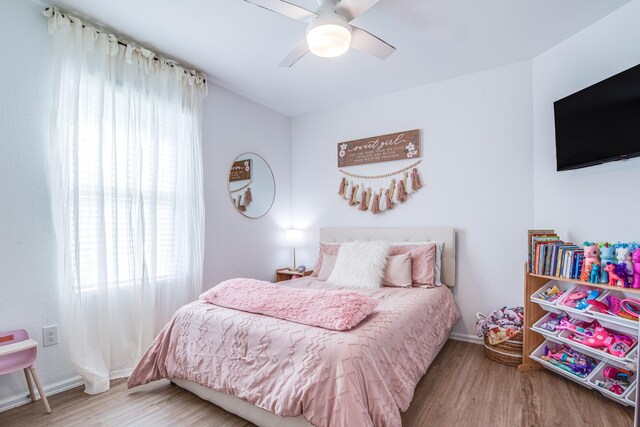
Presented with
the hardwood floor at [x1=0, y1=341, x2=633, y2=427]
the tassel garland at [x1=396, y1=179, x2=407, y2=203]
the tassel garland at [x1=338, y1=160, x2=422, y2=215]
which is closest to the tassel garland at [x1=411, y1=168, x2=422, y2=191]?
the tassel garland at [x1=338, y1=160, x2=422, y2=215]

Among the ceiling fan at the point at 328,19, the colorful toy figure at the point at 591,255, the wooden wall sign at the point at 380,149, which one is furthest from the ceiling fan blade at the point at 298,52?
the colorful toy figure at the point at 591,255

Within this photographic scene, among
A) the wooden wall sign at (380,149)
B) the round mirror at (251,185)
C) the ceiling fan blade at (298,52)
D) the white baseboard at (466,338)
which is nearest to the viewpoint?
the ceiling fan blade at (298,52)

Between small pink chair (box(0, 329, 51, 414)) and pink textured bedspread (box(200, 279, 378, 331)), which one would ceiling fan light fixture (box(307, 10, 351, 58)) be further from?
small pink chair (box(0, 329, 51, 414))

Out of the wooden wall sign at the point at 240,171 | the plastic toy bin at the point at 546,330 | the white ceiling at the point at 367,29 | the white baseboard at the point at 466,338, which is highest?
the white ceiling at the point at 367,29

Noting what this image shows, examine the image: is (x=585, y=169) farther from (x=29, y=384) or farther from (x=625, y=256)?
(x=29, y=384)

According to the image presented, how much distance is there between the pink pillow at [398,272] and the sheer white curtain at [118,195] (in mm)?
1753

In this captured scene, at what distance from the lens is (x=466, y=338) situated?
2.95m

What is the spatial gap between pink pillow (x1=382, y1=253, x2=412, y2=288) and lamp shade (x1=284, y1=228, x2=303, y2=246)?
154 cm

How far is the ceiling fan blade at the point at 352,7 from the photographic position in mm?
1664

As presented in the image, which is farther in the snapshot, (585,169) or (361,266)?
(361,266)

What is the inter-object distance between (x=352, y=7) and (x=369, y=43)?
1.00 feet

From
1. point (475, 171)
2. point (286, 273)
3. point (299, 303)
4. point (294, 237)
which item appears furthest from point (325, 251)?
point (475, 171)

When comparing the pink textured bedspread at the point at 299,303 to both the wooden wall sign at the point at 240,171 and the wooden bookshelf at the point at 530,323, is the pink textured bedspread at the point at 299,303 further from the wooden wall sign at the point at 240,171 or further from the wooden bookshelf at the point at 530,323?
the wooden wall sign at the point at 240,171

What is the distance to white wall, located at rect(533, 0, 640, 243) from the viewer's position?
202 cm
